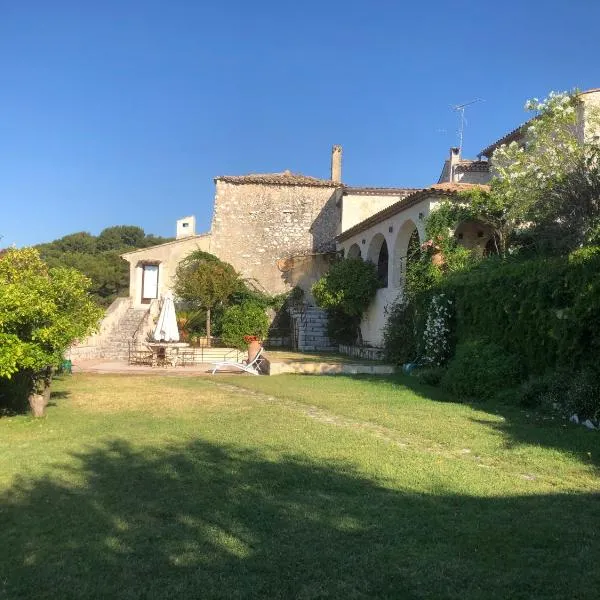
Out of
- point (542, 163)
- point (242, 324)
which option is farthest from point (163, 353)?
point (542, 163)

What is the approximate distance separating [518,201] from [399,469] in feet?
33.6

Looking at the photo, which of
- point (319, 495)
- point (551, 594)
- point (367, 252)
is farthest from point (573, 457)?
point (367, 252)

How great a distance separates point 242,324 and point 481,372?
547 inches

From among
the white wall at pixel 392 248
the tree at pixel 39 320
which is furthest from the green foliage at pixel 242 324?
the tree at pixel 39 320

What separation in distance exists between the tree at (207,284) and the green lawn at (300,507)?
51.0 feet

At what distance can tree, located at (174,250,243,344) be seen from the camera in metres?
23.8

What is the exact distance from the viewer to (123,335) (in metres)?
23.3

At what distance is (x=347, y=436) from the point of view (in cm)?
699

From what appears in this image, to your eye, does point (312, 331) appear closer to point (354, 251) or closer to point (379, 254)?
point (354, 251)

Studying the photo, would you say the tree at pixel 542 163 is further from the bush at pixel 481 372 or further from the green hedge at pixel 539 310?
the bush at pixel 481 372

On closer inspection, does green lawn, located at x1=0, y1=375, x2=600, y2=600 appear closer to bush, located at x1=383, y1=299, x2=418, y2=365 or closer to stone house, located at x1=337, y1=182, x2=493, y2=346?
bush, located at x1=383, y1=299, x2=418, y2=365

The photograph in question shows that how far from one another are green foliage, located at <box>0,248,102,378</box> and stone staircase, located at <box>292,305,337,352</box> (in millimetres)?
14679

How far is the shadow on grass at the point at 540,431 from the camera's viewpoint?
20.7ft

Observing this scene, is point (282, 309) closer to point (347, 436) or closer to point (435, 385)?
point (435, 385)
